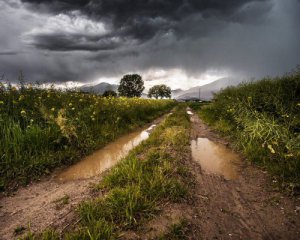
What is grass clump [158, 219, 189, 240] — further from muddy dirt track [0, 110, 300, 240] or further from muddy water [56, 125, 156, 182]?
muddy water [56, 125, 156, 182]

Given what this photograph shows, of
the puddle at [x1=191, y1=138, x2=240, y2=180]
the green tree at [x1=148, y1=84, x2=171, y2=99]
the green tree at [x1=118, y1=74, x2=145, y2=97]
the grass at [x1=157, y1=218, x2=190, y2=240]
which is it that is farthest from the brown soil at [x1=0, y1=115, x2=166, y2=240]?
the green tree at [x1=148, y1=84, x2=171, y2=99]

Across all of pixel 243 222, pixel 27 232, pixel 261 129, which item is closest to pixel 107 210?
pixel 27 232

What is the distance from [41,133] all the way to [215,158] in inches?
199

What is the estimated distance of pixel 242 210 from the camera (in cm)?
368

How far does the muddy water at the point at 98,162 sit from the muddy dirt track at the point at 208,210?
1.45 feet

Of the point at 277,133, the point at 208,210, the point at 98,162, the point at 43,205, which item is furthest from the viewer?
the point at 98,162

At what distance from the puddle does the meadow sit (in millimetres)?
3436

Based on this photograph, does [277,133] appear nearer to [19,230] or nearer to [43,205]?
[43,205]

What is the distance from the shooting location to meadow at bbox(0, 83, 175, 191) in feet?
17.5

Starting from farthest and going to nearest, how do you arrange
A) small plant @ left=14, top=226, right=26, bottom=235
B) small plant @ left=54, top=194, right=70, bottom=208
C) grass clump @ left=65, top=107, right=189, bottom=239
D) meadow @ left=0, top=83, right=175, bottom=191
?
meadow @ left=0, top=83, right=175, bottom=191 → small plant @ left=54, top=194, right=70, bottom=208 → small plant @ left=14, top=226, right=26, bottom=235 → grass clump @ left=65, top=107, right=189, bottom=239

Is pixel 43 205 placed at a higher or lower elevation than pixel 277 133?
lower

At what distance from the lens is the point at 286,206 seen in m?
3.82

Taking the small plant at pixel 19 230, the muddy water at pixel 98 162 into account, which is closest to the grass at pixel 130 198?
the small plant at pixel 19 230

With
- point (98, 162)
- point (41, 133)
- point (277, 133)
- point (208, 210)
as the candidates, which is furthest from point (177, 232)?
point (41, 133)
